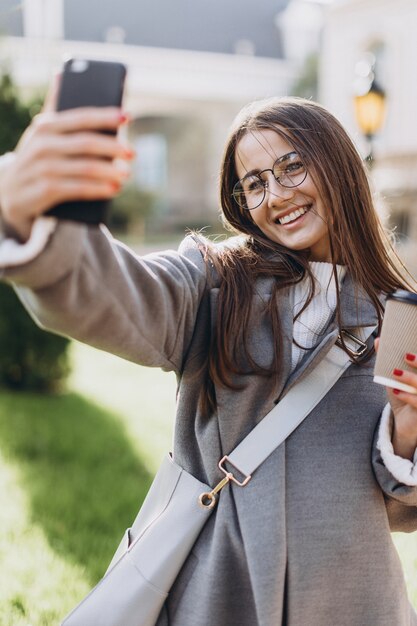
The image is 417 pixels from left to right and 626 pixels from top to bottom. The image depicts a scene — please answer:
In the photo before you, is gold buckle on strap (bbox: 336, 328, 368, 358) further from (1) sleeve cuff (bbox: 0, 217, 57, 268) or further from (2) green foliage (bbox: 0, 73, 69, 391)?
(2) green foliage (bbox: 0, 73, 69, 391)

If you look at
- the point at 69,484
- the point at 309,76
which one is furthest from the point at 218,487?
the point at 309,76

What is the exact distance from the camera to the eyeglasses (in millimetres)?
1687

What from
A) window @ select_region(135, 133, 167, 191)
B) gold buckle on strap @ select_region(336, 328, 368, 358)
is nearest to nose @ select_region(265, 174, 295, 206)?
gold buckle on strap @ select_region(336, 328, 368, 358)

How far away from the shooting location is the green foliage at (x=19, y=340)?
635 centimetres

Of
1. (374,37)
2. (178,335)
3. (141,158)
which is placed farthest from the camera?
(141,158)

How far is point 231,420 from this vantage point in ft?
5.18

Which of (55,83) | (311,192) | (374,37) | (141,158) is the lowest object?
(141,158)

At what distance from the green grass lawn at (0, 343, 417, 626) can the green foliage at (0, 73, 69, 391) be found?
0.19m

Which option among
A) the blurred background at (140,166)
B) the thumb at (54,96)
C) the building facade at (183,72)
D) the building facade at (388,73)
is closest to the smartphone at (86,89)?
the thumb at (54,96)

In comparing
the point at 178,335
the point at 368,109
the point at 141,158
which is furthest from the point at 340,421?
the point at 141,158

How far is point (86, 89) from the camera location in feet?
3.42

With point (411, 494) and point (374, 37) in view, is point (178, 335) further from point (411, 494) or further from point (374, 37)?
point (374, 37)

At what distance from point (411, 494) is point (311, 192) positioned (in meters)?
0.77

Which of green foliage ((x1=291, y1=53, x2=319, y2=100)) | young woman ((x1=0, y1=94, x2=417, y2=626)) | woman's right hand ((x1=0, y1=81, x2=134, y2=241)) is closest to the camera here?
woman's right hand ((x1=0, y1=81, x2=134, y2=241))
